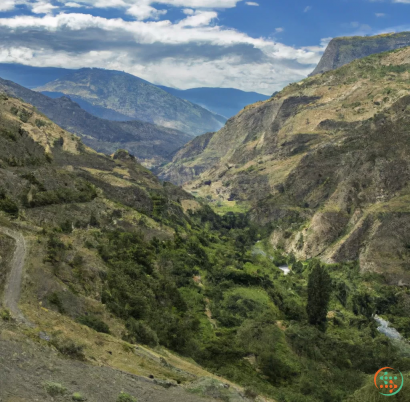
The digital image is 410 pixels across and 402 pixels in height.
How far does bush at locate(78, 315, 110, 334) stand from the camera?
36.7 m

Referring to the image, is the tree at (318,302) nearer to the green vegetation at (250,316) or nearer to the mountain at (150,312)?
the green vegetation at (250,316)

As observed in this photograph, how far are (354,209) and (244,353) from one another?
9265 centimetres

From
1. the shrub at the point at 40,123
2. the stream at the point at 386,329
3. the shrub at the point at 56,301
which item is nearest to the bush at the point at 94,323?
the shrub at the point at 56,301

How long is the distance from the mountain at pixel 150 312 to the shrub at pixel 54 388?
60 millimetres

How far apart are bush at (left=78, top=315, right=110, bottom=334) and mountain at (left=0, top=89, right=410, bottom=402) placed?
134 millimetres

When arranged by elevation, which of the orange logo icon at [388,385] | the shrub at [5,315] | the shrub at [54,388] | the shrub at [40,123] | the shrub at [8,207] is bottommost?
the orange logo icon at [388,385]

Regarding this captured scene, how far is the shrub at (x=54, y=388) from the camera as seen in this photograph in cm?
2386

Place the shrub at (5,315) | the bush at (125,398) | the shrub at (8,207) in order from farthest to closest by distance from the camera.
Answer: the shrub at (8,207)
the shrub at (5,315)
the bush at (125,398)

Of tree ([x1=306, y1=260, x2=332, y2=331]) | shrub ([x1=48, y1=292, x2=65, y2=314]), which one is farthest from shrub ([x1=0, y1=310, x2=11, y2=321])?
tree ([x1=306, y1=260, x2=332, y2=331])

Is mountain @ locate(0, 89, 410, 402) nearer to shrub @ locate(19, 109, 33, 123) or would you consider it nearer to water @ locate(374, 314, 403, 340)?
water @ locate(374, 314, 403, 340)

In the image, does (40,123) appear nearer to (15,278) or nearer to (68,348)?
(15,278)

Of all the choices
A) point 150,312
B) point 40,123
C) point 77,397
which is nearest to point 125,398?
point 77,397

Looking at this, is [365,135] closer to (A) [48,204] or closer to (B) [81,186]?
(B) [81,186]

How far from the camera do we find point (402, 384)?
112ft
